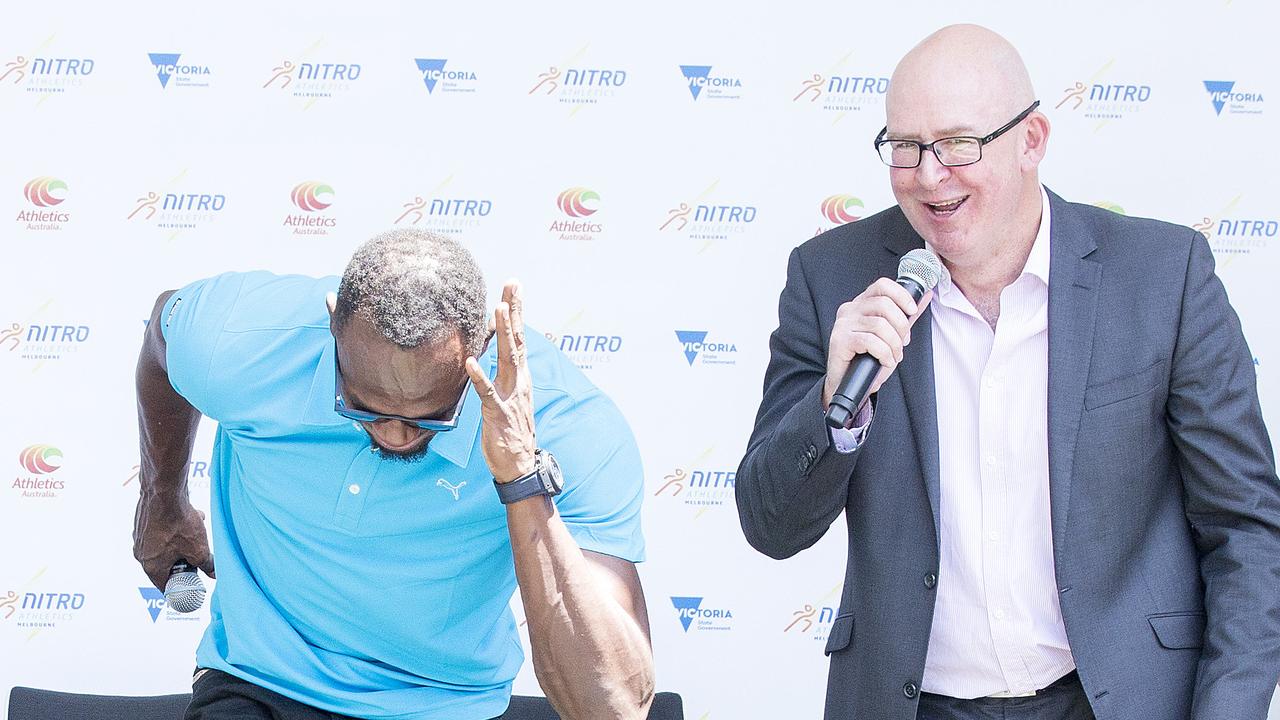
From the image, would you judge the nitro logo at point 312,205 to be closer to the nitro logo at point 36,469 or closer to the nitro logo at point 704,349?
the nitro logo at point 36,469

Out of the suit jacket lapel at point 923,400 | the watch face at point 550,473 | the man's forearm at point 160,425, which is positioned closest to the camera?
the watch face at point 550,473

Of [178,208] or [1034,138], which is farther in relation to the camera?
[178,208]

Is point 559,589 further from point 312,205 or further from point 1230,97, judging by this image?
point 1230,97

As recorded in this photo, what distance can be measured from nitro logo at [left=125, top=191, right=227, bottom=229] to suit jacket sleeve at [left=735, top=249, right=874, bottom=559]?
214 cm

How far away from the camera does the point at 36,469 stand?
372 centimetres

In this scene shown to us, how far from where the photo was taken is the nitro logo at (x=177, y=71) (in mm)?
3674

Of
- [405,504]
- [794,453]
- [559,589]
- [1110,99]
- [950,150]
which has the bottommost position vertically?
[559,589]

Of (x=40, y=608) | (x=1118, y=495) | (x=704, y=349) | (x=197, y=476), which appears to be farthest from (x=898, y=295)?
(x=40, y=608)

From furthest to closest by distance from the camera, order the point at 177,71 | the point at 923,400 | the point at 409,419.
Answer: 1. the point at 177,71
2. the point at 923,400
3. the point at 409,419

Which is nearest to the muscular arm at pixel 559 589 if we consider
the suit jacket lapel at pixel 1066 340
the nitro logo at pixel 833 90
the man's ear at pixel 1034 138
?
the suit jacket lapel at pixel 1066 340

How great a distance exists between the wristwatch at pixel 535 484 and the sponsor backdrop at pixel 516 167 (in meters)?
1.88

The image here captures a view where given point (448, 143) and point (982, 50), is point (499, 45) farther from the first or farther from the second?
point (982, 50)

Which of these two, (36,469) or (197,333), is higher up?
(197,333)

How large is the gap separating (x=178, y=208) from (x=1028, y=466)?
264cm
